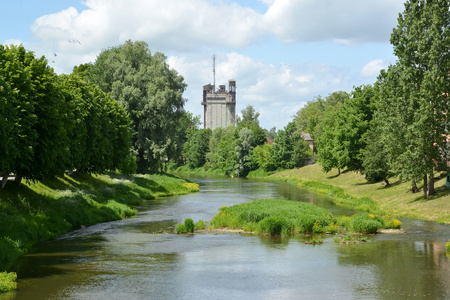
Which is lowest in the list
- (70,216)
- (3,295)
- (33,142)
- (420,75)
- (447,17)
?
(3,295)

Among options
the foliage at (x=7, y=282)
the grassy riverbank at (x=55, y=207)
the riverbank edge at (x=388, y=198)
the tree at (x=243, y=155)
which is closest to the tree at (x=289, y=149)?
the tree at (x=243, y=155)

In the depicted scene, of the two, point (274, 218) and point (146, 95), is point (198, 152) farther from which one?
point (274, 218)

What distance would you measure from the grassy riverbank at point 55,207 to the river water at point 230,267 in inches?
46.0

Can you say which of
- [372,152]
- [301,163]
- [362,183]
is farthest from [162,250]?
[301,163]

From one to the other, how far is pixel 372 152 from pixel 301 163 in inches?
2562

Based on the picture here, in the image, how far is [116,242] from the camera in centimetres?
3566

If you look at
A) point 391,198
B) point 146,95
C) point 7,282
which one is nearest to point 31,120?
point 7,282

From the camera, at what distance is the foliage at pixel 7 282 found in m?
23.1

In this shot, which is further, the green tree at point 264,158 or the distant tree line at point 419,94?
the green tree at point 264,158

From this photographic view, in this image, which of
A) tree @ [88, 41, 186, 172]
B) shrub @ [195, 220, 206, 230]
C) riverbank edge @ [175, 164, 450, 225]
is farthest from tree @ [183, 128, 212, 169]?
shrub @ [195, 220, 206, 230]

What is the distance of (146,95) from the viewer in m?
85.6

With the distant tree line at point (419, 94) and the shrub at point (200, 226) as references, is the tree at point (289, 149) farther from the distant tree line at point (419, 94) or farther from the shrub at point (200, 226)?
the shrub at point (200, 226)

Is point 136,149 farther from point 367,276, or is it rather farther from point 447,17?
point 367,276

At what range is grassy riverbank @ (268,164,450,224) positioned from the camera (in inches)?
1833
